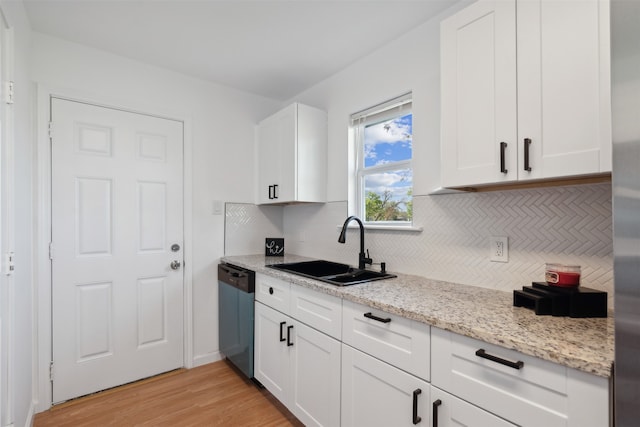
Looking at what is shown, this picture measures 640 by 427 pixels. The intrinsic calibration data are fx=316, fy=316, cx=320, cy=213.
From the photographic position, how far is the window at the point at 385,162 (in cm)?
218

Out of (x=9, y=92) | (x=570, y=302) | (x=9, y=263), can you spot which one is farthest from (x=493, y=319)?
(x=9, y=92)

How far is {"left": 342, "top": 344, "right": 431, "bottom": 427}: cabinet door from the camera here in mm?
1206

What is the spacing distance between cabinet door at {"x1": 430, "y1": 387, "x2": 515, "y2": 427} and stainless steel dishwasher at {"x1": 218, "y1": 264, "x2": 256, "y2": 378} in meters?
1.46

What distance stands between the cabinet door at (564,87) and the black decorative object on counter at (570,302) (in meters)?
0.42

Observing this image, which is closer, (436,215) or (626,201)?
(626,201)

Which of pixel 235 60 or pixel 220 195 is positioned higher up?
pixel 235 60

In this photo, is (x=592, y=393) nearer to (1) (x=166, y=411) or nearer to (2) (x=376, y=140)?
(2) (x=376, y=140)

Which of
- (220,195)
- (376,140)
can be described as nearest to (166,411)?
(220,195)

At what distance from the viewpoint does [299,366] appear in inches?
72.2

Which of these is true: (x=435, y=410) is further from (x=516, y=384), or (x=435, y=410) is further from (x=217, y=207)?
(x=217, y=207)

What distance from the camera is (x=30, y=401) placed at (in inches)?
77.4

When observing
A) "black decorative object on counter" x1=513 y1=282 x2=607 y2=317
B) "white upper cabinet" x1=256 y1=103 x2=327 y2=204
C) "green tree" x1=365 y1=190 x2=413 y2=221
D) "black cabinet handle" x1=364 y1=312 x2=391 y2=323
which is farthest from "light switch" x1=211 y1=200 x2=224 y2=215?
"black decorative object on counter" x1=513 y1=282 x2=607 y2=317

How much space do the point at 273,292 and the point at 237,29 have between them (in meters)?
1.72

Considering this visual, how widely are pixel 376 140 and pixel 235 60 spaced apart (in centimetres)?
125
